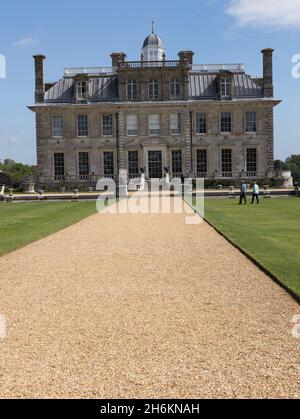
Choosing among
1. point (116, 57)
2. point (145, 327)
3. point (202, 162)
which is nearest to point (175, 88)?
point (202, 162)

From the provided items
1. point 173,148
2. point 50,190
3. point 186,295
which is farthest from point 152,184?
point 186,295

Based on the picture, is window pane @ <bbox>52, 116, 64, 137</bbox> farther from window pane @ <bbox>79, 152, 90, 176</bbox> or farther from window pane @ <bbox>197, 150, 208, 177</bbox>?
window pane @ <bbox>197, 150, 208, 177</bbox>

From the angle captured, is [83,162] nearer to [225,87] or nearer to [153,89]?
[153,89]

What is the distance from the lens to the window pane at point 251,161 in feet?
150

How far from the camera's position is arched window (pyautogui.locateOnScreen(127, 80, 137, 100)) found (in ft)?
150

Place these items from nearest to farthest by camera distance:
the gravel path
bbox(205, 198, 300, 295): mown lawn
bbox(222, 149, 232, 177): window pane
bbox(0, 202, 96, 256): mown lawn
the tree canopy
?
the gravel path → bbox(205, 198, 300, 295): mown lawn → bbox(0, 202, 96, 256): mown lawn → bbox(222, 149, 232, 177): window pane → the tree canopy

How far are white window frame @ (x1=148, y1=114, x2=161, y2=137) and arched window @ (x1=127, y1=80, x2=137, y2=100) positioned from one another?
87.8 inches

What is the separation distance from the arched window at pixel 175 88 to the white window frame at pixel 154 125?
7.53 feet

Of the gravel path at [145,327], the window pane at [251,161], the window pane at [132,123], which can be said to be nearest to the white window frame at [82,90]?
the window pane at [132,123]

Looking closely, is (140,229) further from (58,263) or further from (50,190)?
(50,190)

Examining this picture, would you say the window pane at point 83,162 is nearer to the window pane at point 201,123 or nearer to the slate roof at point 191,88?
the slate roof at point 191,88

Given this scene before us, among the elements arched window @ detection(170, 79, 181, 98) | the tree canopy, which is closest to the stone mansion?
arched window @ detection(170, 79, 181, 98)

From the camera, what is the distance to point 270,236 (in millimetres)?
13375
